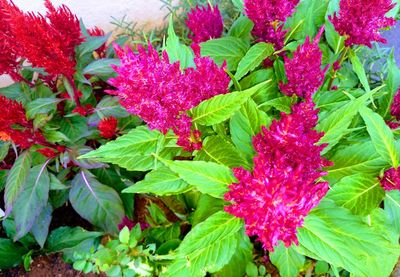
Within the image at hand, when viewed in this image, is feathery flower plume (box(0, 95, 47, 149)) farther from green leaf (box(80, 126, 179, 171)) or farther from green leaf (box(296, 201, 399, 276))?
green leaf (box(296, 201, 399, 276))

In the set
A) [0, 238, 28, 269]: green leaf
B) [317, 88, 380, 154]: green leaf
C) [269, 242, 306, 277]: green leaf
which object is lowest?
[269, 242, 306, 277]: green leaf

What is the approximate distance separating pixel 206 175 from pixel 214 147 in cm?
22

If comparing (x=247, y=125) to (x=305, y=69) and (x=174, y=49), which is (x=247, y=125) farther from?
(x=174, y=49)

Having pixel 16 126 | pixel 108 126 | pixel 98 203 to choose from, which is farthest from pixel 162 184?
pixel 16 126

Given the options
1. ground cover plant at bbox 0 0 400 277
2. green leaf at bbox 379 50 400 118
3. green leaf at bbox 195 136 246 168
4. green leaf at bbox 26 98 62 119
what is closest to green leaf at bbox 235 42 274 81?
ground cover plant at bbox 0 0 400 277

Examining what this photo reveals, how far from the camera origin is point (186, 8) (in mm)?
2605

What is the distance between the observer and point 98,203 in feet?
6.03

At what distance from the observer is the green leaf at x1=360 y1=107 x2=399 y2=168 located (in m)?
1.26

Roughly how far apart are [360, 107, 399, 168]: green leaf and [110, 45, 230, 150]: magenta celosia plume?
1.67 ft

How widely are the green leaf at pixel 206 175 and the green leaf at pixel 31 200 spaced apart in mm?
905

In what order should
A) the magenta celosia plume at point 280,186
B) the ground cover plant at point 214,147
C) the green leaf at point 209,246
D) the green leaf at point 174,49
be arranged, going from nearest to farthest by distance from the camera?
the magenta celosia plume at point 280,186
the ground cover plant at point 214,147
the green leaf at point 209,246
the green leaf at point 174,49

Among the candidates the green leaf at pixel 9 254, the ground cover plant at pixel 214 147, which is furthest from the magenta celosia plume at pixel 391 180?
the green leaf at pixel 9 254

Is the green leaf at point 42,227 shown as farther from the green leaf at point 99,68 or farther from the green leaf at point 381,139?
the green leaf at point 381,139

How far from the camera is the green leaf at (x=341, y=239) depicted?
1.14 m
